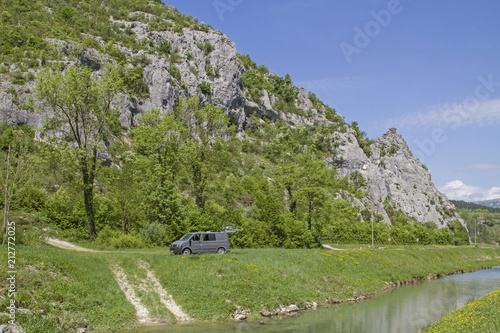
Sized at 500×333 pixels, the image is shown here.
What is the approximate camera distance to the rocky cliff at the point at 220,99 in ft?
220

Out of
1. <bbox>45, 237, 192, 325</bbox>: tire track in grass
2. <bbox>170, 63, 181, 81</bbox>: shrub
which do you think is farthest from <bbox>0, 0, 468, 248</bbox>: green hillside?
<bbox>170, 63, 181, 81</bbox>: shrub

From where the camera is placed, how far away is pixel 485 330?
12211mm

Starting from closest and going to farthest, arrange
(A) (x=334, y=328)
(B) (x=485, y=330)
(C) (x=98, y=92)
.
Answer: (B) (x=485, y=330) → (A) (x=334, y=328) → (C) (x=98, y=92)

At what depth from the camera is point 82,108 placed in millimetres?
32125

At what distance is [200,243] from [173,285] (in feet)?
22.2

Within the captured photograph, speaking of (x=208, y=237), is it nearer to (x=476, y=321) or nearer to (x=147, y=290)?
(x=147, y=290)

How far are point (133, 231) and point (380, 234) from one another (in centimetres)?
6544

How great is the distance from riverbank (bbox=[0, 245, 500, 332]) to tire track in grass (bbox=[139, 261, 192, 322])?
0.10 m

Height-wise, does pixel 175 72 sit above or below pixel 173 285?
above

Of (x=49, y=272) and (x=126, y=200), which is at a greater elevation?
(x=126, y=200)

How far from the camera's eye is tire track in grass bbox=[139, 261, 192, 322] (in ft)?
57.8

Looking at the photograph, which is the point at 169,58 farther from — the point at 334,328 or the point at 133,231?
the point at 334,328

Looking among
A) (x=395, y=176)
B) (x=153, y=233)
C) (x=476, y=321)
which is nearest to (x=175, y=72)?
(x=153, y=233)

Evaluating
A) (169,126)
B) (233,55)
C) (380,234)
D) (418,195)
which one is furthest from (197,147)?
(418,195)
